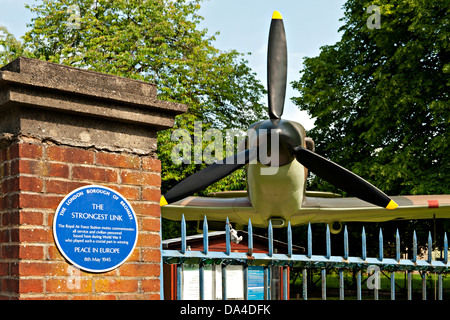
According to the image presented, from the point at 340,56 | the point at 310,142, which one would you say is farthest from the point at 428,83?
the point at 310,142

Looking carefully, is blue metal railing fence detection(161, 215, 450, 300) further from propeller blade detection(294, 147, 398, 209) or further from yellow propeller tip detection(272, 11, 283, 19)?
yellow propeller tip detection(272, 11, 283, 19)

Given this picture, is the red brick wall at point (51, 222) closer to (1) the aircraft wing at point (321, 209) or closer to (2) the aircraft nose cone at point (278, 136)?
(2) the aircraft nose cone at point (278, 136)

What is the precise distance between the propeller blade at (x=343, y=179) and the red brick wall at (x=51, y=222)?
268 inches

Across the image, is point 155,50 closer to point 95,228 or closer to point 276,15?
point 276,15

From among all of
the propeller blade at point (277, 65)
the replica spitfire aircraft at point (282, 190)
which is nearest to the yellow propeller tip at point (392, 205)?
the replica spitfire aircraft at point (282, 190)

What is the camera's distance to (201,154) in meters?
20.4

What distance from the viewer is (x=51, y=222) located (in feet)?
9.02

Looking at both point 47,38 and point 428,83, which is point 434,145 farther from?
point 47,38

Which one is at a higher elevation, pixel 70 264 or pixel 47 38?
pixel 47 38

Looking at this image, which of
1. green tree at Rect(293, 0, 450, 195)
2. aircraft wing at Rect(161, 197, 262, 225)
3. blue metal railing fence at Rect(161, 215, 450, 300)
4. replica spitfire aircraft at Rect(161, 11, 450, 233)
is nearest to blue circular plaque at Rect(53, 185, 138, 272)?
blue metal railing fence at Rect(161, 215, 450, 300)

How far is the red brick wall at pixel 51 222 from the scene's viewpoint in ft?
8.80

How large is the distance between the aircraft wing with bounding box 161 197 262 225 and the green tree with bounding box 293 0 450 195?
4.69 metres

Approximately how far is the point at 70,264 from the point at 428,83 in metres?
16.2

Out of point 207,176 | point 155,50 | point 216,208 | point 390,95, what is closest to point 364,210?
point 216,208
